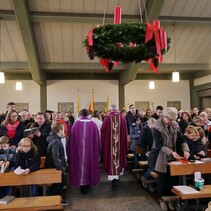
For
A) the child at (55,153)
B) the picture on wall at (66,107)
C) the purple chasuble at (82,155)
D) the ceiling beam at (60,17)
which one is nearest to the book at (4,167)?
the child at (55,153)

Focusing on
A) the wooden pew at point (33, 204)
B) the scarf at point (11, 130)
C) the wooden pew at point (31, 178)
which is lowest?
the wooden pew at point (33, 204)

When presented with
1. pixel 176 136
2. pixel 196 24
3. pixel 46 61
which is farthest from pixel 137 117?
pixel 46 61

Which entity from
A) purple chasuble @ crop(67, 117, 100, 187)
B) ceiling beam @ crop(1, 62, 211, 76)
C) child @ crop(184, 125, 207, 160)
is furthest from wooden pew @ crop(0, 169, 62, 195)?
ceiling beam @ crop(1, 62, 211, 76)

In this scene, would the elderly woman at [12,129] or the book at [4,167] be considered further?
the elderly woman at [12,129]

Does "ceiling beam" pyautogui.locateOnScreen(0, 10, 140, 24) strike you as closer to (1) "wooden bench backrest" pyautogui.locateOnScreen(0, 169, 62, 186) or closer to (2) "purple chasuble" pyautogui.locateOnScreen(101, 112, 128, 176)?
(2) "purple chasuble" pyautogui.locateOnScreen(101, 112, 128, 176)

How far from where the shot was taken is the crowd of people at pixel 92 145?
366 centimetres

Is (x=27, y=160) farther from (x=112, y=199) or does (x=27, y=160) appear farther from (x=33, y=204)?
(x=112, y=199)

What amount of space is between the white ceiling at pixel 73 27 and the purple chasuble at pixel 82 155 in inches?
103

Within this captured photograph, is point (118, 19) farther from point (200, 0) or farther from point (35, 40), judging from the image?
point (35, 40)

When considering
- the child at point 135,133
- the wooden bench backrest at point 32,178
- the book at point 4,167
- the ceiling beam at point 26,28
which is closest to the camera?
the wooden bench backrest at point 32,178

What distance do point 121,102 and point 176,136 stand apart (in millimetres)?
8201

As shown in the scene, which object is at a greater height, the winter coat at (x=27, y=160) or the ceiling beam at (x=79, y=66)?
the ceiling beam at (x=79, y=66)

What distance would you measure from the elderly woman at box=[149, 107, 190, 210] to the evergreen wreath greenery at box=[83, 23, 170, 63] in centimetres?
102

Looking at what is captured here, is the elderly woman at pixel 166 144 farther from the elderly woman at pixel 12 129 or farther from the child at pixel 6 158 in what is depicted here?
the elderly woman at pixel 12 129
